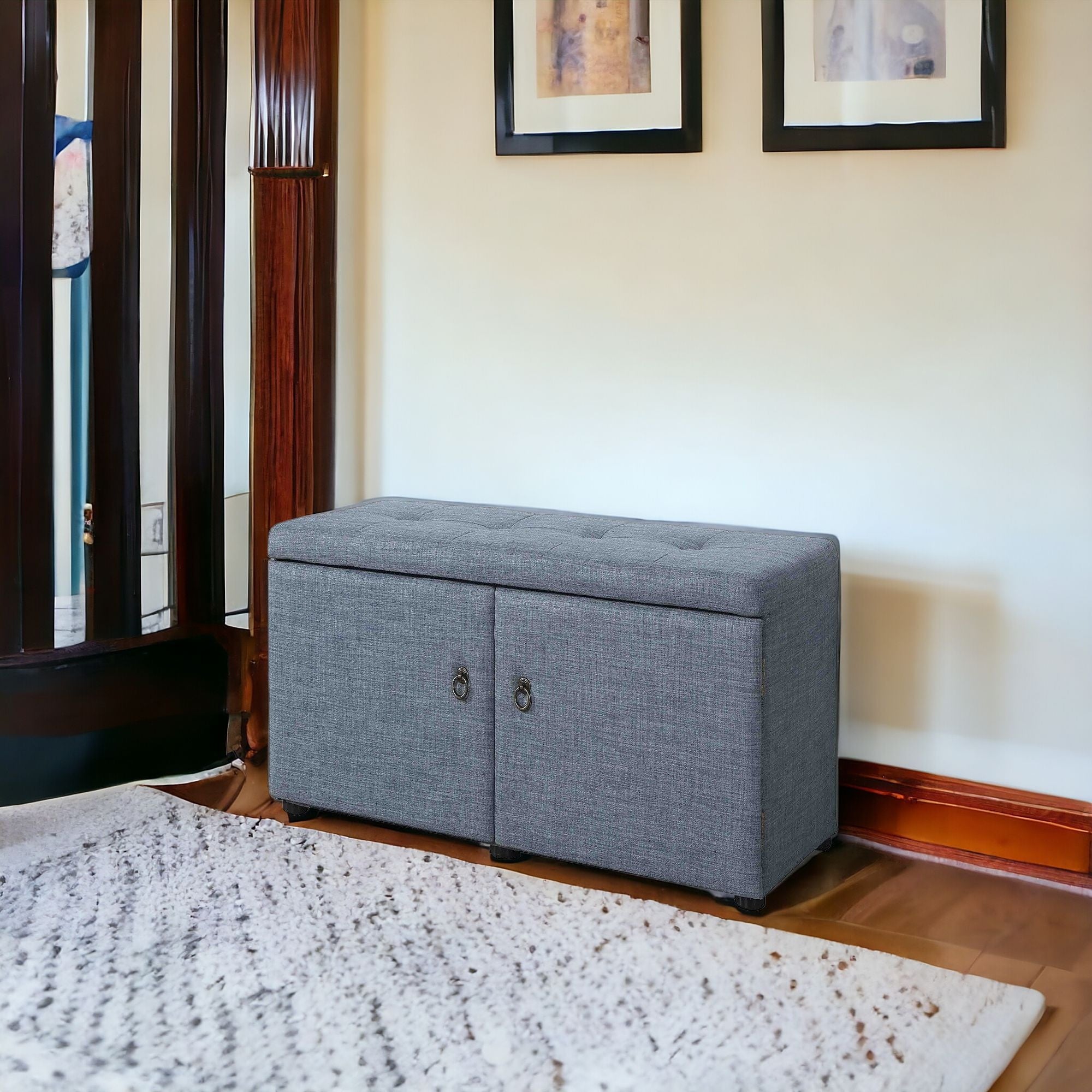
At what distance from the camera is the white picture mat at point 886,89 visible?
7.66 ft

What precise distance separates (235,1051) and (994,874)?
1.42 meters

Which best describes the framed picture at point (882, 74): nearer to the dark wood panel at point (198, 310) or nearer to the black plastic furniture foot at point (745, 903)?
the dark wood panel at point (198, 310)

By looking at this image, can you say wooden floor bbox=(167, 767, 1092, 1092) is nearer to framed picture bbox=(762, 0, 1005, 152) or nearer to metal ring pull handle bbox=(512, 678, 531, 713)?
metal ring pull handle bbox=(512, 678, 531, 713)

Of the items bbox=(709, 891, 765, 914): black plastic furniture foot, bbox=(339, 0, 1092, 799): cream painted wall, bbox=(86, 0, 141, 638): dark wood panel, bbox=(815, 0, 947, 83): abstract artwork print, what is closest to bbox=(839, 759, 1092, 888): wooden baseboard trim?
bbox=(339, 0, 1092, 799): cream painted wall

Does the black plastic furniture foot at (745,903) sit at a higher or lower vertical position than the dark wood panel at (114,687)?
lower

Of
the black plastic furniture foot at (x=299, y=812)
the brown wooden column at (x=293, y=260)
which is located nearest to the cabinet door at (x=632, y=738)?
the black plastic furniture foot at (x=299, y=812)

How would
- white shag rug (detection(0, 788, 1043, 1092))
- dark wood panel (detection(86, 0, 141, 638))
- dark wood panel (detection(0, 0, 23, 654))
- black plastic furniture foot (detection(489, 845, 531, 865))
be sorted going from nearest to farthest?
white shag rug (detection(0, 788, 1043, 1092))
black plastic furniture foot (detection(489, 845, 531, 865))
dark wood panel (detection(0, 0, 23, 654))
dark wood panel (detection(86, 0, 141, 638))

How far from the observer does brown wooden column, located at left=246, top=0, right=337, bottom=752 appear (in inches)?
108

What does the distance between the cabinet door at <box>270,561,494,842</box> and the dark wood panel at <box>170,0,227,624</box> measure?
1.59 feet

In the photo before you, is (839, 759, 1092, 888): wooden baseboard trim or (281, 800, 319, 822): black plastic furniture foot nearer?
(839, 759, 1092, 888): wooden baseboard trim

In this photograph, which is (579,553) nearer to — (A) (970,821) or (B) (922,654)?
(B) (922,654)

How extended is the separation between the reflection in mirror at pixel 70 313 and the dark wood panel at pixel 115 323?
0.06 feet

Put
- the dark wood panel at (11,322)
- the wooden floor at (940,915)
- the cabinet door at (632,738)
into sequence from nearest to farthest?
the wooden floor at (940,915) < the cabinet door at (632,738) < the dark wood panel at (11,322)

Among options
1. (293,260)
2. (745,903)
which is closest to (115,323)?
(293,260)
